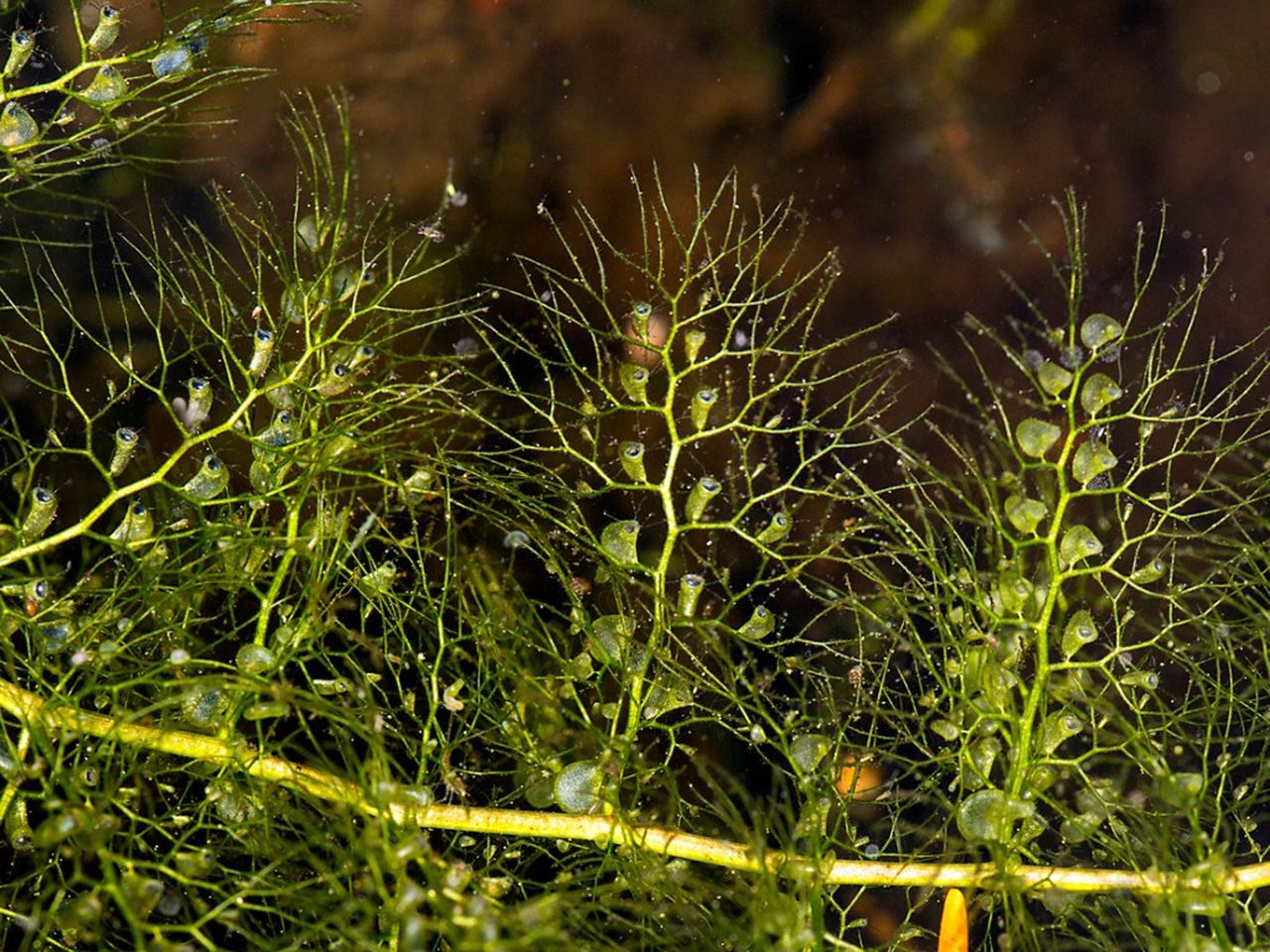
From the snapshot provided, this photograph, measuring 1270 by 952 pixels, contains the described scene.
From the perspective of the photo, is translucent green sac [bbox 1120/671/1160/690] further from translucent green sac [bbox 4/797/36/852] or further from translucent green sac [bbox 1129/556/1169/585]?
translucent green sac [bbox 4/797/36/852]

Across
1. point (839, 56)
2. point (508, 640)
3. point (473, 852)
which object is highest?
point (839, 56)

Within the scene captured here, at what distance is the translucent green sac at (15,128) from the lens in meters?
1.14

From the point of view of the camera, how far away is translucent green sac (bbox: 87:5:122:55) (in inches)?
45.0

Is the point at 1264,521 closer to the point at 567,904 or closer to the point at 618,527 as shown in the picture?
the point at 618,527

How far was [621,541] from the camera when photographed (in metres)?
1.14

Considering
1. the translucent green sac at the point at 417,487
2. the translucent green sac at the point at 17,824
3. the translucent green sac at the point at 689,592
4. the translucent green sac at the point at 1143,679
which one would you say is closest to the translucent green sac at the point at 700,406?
the translucent green sac at the point at 689,592

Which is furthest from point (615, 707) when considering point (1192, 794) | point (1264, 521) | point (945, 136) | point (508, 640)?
point (945, 136)

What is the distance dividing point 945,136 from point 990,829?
780mm

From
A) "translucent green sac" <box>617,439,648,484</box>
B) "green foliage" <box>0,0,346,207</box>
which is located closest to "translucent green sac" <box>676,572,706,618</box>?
"translucent green sac" <box>617,439,648,484</box>

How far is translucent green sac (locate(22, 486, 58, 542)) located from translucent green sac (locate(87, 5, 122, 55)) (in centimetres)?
42

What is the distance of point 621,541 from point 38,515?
532mm

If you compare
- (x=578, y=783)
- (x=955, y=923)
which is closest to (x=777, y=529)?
(x=578, y=783)

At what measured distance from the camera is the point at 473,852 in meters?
1.36

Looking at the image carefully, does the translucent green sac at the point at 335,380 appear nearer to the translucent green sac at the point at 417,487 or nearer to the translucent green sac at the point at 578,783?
the translucent green sac at the point at 417,487
